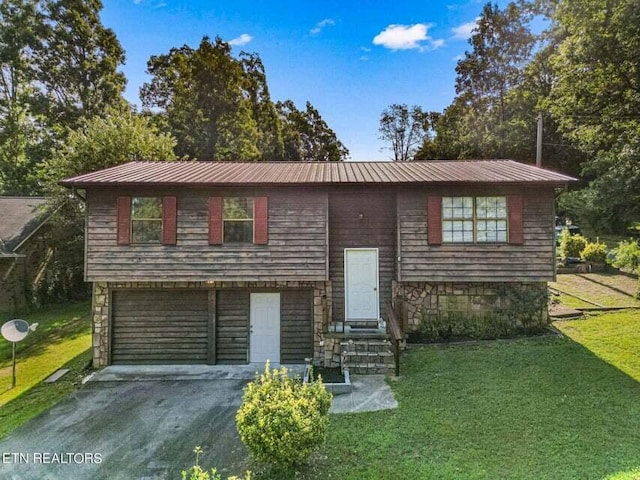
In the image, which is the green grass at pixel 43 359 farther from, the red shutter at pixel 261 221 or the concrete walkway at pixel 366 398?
the concrete walkway at pixel 366 398

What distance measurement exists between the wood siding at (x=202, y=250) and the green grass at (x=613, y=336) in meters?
6.67

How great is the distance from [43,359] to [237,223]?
6910 mm

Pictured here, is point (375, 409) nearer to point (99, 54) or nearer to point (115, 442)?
point (115, 442)

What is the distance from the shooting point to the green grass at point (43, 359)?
757 centimetres

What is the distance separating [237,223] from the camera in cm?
941

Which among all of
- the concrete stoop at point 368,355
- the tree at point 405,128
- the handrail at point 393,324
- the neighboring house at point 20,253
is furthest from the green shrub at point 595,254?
the neighboring house at point 20,253

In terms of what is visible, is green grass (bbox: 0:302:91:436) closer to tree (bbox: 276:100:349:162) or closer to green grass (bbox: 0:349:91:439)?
green grass (bbox: 0:349:91:439)

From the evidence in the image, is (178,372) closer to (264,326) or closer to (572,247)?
(264,326)

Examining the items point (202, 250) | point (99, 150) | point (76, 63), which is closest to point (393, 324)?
point (202, 250)

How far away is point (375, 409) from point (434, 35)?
17.1 meters

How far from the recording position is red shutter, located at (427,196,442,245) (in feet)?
30.8

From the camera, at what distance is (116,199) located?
928 cm

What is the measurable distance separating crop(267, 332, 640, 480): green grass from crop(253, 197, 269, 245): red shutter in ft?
15.0

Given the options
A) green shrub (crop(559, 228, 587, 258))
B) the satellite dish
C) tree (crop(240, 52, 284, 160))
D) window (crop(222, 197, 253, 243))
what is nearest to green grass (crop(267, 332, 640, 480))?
window (crop(222, 197, 253, 243))
